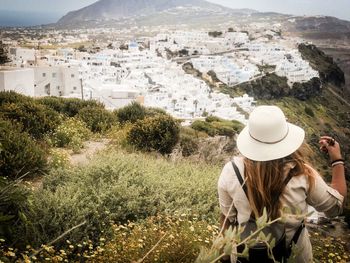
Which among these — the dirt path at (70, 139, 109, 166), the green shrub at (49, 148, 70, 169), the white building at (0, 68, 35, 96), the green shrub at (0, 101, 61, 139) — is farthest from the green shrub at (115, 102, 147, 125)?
the white building at (0, 68, 35, 96)

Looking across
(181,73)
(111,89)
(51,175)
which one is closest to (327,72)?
(181,73)

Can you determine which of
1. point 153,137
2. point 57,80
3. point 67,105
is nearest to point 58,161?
point 153,137

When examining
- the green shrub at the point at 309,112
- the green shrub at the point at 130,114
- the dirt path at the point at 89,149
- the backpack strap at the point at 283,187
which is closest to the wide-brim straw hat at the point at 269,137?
the backpack strap at the point at 283,187

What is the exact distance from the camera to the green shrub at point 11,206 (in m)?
2.89

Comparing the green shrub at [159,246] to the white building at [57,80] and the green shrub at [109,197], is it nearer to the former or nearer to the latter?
the green shrub at [109,197]

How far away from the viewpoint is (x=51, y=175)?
587cm


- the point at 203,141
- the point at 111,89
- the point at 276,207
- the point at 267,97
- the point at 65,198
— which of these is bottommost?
the point at 267,97

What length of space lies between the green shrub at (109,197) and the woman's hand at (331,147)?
2533 millimetres

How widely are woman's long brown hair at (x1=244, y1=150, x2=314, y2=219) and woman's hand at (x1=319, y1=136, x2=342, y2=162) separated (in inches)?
8.4

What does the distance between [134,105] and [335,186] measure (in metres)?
11.1

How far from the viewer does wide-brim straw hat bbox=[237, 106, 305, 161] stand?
2.24m

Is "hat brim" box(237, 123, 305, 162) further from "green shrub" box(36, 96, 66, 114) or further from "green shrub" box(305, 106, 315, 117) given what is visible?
"green shrub" box(305, 106, 315, 117)

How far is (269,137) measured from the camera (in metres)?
2.30

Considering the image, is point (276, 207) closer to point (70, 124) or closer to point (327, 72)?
point (70, 124)
